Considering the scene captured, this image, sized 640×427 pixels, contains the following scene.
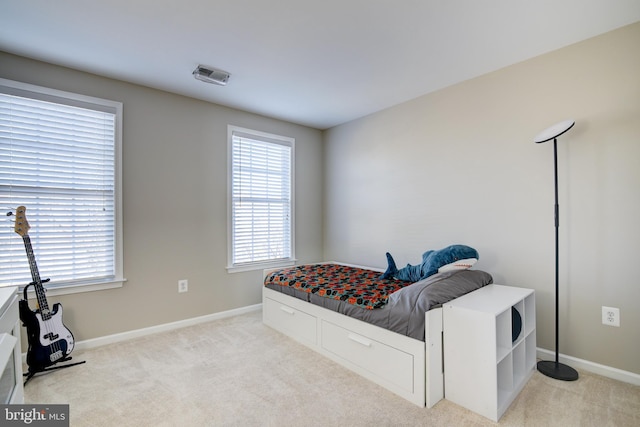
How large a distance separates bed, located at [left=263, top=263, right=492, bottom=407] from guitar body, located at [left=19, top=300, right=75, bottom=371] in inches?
66.0

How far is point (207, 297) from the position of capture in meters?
3.34

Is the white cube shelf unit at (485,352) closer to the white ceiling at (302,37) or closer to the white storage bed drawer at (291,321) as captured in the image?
the white storage bed drawer at (291,321)

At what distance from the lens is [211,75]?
265cm

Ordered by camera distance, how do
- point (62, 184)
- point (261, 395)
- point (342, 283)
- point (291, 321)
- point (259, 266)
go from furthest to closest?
point (259, 266) → point (291, 321) → point (342, 283) → point (62, 184) → point (261, 395)

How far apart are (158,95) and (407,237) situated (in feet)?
9.68

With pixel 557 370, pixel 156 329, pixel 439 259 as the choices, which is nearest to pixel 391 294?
pixel 439 259

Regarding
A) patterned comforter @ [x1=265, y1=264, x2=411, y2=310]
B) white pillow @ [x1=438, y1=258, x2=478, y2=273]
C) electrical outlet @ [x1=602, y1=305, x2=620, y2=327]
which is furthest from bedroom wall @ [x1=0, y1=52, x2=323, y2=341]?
electrical outlet @ [x1=602, y1=305, x2=620, y2=327]

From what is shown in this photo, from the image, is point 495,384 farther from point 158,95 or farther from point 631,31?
point 158,95

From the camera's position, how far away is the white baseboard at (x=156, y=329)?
263 centimetres

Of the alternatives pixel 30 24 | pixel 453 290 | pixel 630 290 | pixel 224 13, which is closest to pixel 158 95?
pixel 30 24

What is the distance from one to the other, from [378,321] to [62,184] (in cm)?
277

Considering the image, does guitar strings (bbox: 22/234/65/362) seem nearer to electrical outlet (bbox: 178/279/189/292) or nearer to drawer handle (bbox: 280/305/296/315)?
electrical outlet (bbox: 178/279/189/292)

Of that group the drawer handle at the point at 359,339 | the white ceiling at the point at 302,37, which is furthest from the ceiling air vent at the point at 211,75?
the drawer handle at the point at 359,339

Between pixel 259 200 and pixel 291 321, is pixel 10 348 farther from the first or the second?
pixel 259 200
